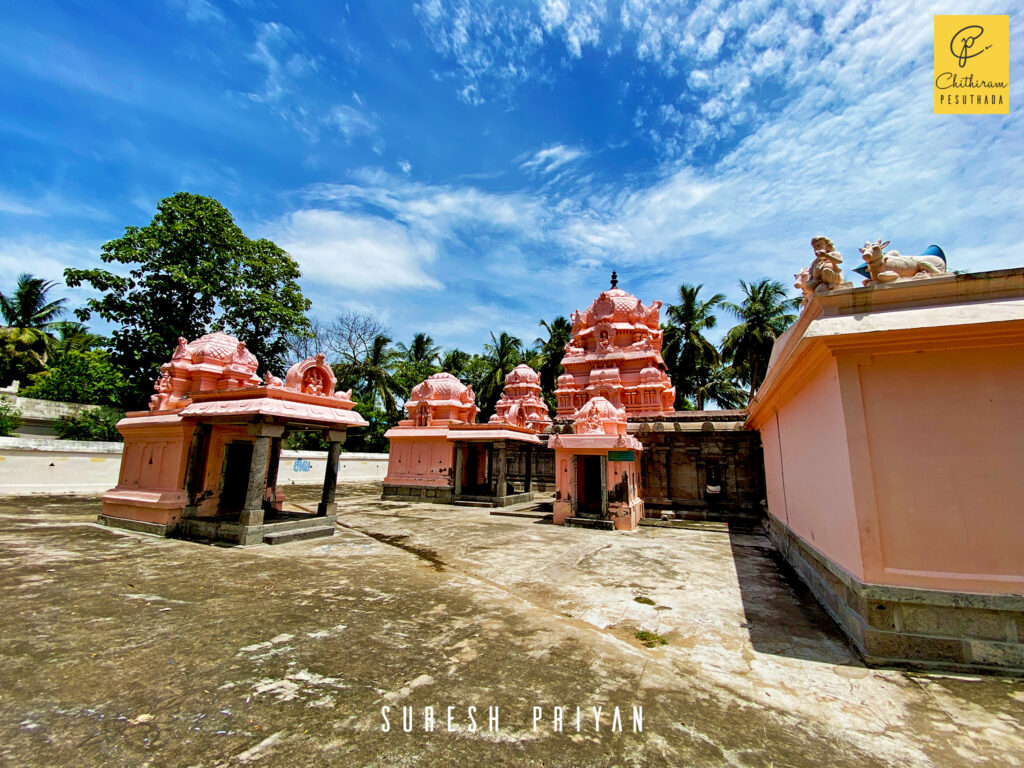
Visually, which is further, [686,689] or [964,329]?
[964,329]

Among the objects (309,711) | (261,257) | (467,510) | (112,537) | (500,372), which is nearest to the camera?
(309,711)

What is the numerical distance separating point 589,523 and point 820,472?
23.3 feet

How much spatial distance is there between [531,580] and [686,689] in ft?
11.2

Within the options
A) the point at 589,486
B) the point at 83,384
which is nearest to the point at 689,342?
the point at 589,486

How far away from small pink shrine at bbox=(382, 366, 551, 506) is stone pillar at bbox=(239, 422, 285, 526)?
922cm

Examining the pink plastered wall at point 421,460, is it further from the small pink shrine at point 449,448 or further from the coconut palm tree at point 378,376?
the coconut palm tree at point 378,376

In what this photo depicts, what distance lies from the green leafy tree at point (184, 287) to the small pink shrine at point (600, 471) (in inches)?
889

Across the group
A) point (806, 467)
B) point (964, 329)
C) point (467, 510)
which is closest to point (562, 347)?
point (467, 510)

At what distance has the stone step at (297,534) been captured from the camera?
29.1 ft

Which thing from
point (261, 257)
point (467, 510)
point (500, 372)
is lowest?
point (467, 510)

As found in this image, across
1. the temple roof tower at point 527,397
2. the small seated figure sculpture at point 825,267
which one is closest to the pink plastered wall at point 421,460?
the temple roof tower at point 527,397

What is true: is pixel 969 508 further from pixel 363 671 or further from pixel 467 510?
pixel 467 510

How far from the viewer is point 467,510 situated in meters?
15.9

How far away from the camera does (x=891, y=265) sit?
4855 mm
